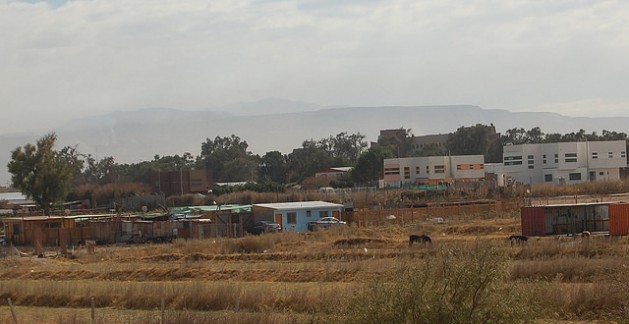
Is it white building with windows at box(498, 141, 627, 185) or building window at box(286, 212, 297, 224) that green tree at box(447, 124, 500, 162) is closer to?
white building with windows at box(498, 141, 627, 185)

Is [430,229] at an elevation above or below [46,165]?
below

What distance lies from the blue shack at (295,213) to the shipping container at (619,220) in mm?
26287

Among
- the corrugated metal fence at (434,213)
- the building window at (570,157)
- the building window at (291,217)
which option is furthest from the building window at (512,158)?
the building window at (291,217)

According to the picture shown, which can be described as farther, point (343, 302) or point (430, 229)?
point (430, 229)

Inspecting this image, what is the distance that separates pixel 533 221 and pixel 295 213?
2352 centimetres

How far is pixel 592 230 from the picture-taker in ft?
172

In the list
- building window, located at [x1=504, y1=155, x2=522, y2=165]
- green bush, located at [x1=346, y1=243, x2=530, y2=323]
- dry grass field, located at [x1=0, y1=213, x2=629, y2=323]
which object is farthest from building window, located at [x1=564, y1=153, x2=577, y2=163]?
green bush, located at [x1=346, y1=243, x2=530, y2=323]

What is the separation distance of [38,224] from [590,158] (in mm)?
75168

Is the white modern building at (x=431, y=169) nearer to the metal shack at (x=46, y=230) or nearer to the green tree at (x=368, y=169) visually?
the green tree at (x=368, y=169)

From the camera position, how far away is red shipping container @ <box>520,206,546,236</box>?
171 feet

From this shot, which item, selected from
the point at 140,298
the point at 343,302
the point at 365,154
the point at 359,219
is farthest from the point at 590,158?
Answer: the point at 343,302

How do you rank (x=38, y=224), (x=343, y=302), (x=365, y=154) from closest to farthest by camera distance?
(x=343, y=302)
(x=38, y=224)
(x=365, y=154)

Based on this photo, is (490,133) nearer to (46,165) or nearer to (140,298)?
(46,165)

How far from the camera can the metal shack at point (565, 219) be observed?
52188 mm
